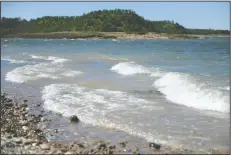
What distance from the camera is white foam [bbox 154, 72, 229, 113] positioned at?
13.5 metres

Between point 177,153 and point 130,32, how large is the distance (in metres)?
147

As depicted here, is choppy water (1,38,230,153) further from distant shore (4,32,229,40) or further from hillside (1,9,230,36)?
hillside (1,9,230,36)

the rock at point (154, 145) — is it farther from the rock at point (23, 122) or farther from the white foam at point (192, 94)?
the white foam at point (192, 94)

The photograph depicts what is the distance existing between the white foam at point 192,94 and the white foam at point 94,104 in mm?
1755

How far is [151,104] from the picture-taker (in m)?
13.9

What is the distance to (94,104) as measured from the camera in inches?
552

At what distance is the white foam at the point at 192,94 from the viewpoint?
533 inches

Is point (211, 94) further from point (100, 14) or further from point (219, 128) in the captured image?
point (100, 14)

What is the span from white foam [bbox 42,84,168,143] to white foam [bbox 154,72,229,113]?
1.75 m

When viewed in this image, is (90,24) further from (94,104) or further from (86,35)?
(94,104)

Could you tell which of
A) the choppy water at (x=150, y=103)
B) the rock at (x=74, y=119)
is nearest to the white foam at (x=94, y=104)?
the choppy water at (x=150, y=103)

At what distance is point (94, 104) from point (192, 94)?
4149 mm

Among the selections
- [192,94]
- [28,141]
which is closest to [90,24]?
[192,94]

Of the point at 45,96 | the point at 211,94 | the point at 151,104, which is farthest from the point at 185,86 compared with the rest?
the point at 45,96
